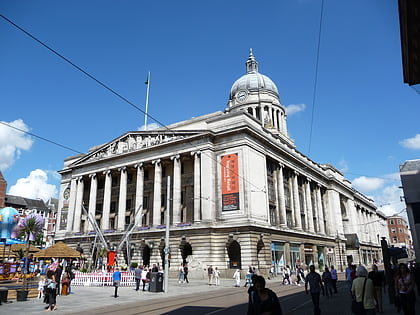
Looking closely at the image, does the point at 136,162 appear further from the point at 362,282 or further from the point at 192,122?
the point at 362,282

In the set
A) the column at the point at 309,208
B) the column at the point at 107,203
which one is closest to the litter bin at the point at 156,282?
the column at the point at 107,203

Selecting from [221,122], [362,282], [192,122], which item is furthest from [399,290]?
[192,122]

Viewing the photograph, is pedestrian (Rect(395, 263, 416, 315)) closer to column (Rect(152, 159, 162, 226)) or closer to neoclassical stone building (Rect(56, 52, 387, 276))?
neoclassical stone building (Rect(56, 52, 387, 276))

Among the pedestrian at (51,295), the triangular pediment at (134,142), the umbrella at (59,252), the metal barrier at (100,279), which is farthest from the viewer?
the triangular pediment at (134,142)

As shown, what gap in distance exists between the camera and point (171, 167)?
163 ft

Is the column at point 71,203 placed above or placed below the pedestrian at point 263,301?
above

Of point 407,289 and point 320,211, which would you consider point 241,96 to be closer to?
point 320,211

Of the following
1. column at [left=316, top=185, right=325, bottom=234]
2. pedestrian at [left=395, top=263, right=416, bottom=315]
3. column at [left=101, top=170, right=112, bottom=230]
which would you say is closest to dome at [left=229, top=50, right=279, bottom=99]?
column at [left=316, top=185, right=325, bottom=234]

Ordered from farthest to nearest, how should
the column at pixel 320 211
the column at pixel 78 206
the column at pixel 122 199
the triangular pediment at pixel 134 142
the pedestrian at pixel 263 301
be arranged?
the column at pixel 320 211, the column at pixel 78 206, the column at pixel 122 199, the triangular pediment at pixel 134 142, the pedestrian at pixel 263 301

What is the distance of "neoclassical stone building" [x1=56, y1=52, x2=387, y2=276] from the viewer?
3981 cm

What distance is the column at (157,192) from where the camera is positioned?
4547cm

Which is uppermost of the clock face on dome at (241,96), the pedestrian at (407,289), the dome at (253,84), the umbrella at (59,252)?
the dome at (253,84)

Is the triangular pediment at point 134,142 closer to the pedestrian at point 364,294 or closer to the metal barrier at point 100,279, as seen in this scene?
the metal barrier at point 100,279

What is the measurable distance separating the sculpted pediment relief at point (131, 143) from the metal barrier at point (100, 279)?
2109 centimetres
